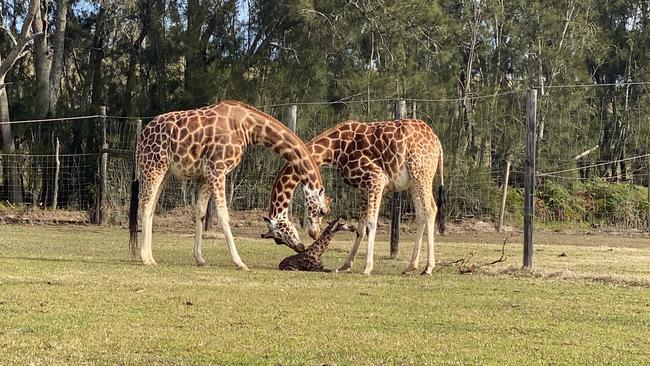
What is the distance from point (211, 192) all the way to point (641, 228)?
1561 centimetres

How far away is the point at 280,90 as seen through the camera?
24219 mm

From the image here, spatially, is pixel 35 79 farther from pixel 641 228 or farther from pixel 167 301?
pixel 167 301

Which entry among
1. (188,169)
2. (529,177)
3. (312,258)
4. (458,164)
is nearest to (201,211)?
(188,169)

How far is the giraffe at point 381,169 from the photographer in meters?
11.2

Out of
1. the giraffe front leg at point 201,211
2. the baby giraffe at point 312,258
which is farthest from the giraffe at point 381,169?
the giraffe front leg at point 201,211

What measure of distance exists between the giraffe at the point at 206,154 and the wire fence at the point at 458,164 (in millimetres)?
8287

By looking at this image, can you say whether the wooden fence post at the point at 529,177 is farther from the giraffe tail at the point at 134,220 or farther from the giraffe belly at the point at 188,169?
the giraffe tail at the point at 134,220

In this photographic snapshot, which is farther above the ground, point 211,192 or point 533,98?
point 533,98

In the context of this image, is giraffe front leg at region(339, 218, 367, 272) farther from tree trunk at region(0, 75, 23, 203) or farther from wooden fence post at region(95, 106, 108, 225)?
tree trunk at region(0, 75, 23, 203)

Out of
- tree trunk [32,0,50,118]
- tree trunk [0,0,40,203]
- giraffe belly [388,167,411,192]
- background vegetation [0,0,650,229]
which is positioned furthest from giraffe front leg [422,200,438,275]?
tree trunk [32,0,50,118]

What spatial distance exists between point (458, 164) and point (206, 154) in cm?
1261

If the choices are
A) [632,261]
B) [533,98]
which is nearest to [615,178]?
[632,261]

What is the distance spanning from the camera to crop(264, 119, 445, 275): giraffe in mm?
11211

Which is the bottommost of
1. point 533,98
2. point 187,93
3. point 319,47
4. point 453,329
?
point 453,329
